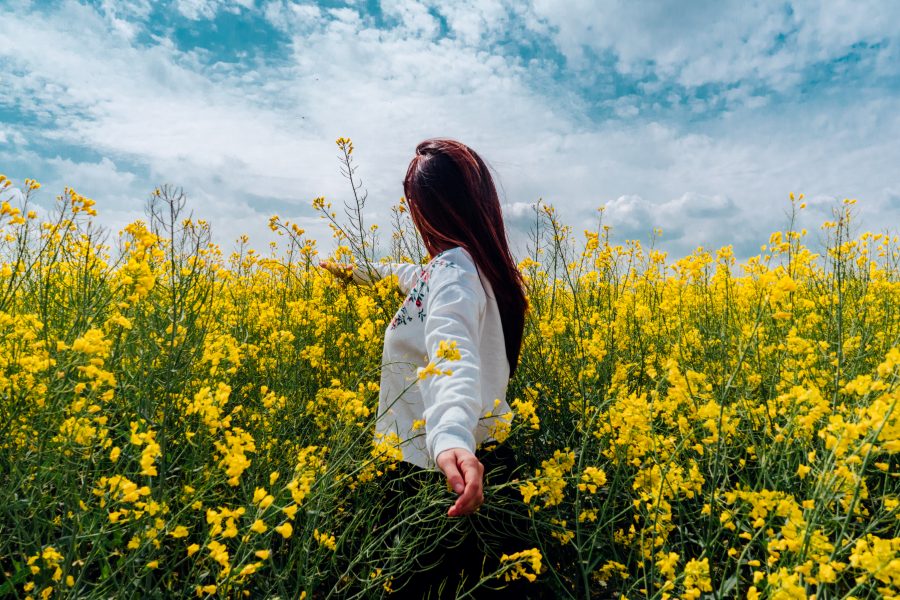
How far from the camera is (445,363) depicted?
127 cm

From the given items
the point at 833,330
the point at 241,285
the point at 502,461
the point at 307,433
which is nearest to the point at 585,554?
the point at 502,461

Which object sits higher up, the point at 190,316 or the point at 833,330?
the point at 833,330

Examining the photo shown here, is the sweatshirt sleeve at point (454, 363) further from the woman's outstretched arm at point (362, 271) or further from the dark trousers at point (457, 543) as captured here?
the woman's outstretched arm at point (362, 271)

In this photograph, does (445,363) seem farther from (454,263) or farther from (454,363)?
(454,263)

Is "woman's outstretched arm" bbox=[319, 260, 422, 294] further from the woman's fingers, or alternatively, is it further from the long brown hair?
the long brown hair

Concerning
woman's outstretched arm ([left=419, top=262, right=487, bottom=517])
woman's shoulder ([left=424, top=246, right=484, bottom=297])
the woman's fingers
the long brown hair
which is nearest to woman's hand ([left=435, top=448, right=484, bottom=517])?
woman's outstretched arm ([left=419, top=262, right=487, bottom=517])

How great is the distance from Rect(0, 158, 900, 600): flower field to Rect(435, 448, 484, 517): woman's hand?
29cm

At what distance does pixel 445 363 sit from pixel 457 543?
654 mm

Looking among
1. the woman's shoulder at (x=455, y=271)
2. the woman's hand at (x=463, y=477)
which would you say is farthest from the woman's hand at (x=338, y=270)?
the woman's hand at (x=463, y=477)

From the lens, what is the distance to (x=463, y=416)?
1157mm

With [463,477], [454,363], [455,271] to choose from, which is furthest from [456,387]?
[455,271]

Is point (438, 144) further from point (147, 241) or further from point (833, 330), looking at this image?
point (833, 330)

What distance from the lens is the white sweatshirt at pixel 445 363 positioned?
1187 millimetres

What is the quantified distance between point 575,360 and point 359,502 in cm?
120
